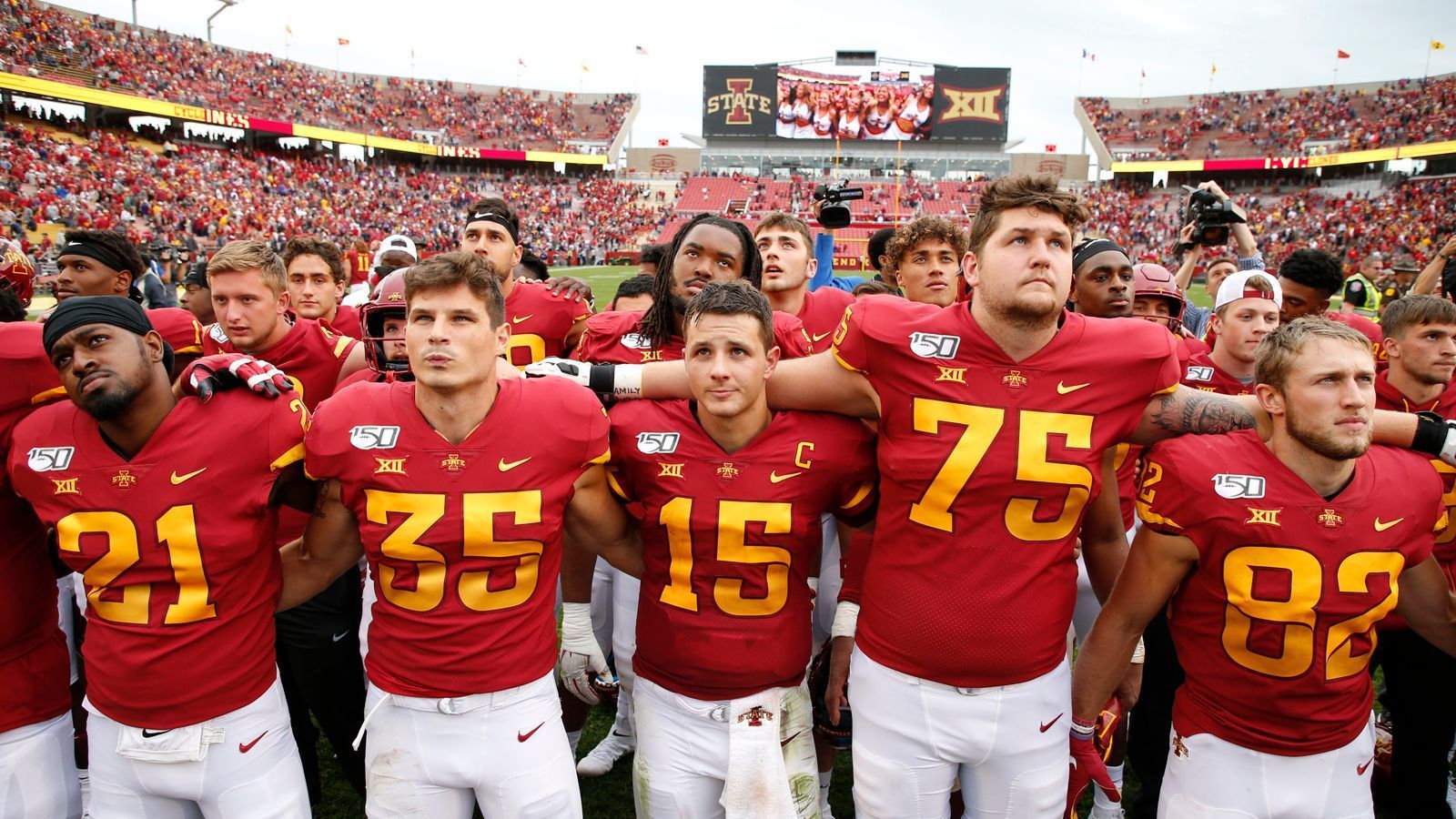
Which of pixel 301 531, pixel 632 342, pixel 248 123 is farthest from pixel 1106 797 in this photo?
pixel 248 123

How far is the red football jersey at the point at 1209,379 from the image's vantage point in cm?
405

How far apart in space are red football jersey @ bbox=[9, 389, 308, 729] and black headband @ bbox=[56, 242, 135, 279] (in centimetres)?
174

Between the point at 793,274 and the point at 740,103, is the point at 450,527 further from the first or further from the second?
the point at 740,103

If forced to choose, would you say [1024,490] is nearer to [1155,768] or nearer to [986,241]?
[986,241]

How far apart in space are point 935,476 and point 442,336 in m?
1.61

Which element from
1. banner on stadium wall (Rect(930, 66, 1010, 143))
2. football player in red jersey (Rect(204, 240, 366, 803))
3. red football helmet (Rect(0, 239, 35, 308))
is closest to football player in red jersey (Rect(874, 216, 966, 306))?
football player in red jersey (Rect(204, 240, 366, 803))

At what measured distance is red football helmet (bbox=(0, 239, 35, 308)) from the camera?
373 centimetres

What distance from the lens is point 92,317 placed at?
258cm

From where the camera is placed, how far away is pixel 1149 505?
2.68m

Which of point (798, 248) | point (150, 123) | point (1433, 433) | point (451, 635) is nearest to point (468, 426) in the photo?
point (451, 635)

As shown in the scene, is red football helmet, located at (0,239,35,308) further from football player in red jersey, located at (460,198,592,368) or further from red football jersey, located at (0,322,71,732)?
football player in red jersey, located at (460,198,592,368)

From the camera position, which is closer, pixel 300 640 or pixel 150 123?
pixel 300 640

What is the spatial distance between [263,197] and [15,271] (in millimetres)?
35029

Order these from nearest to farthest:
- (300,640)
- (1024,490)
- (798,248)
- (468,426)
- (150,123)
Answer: (1024,490) → (468,426) → (300,640) → (798,248) → (150,123)
